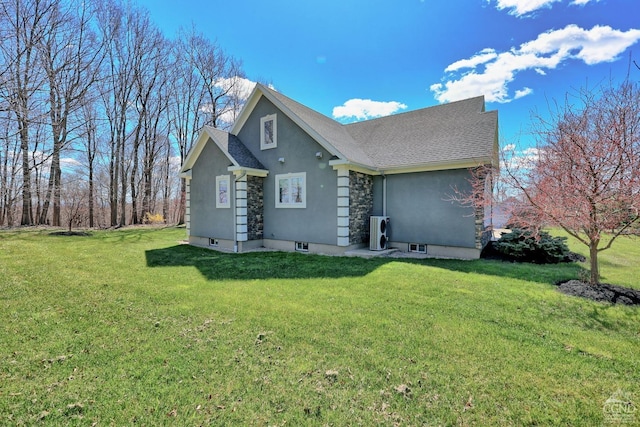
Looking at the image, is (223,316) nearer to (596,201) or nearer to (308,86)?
(596,201)

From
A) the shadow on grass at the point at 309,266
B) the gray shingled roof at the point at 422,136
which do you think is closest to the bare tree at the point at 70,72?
the gray shingled roof at the point at 422,136

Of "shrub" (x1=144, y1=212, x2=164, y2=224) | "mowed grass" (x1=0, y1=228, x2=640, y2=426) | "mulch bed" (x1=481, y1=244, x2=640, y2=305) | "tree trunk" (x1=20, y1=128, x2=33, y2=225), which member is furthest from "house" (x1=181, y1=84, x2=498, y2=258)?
"shrub" (x1=144, y1=212, x2=164, y2=224)

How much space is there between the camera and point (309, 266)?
28.5 ft

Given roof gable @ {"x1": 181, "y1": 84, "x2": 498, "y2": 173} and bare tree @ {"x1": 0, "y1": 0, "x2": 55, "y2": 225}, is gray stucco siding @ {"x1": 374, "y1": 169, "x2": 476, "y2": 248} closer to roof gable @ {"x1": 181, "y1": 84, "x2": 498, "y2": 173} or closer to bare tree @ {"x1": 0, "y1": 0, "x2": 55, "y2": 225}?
roof gable @ {"x1": 181, "y1": 84, "x2": 498, "y2": 173}

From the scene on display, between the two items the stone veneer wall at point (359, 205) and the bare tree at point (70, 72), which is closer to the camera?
the stone veneer wall at point (359, 205)

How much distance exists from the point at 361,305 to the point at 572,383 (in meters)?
2.99

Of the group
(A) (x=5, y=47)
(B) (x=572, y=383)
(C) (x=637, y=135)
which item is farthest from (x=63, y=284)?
(C) (x=637, y=135)

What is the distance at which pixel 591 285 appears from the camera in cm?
611

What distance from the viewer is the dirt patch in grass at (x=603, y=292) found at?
546 centimetres

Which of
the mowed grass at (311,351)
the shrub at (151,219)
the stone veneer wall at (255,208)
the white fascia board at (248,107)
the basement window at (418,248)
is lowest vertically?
the mowed grass at (311,351)

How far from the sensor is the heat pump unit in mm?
11023

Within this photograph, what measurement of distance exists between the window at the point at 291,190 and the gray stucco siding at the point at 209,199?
203 centimetres

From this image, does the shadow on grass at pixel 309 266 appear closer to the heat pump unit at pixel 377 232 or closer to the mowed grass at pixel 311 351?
the mowed grass at pixel 311 351

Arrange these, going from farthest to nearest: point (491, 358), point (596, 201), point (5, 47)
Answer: point (5, 47) < point (596, 201) < point (491, 358)
